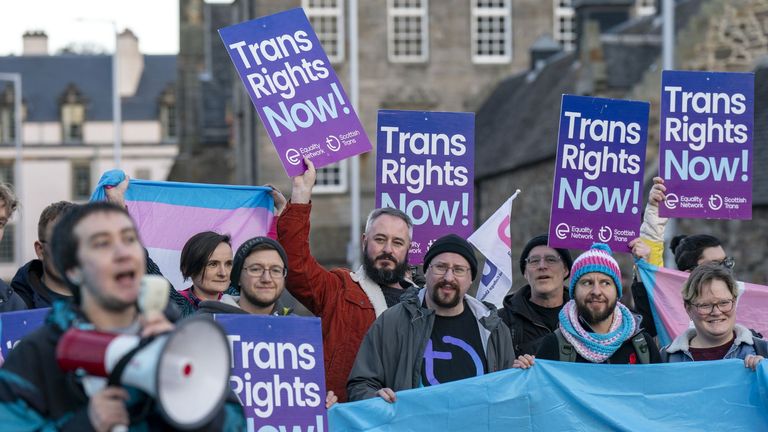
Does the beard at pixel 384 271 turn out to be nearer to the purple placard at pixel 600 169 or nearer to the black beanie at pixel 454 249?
the black beanie at pixel 454 249

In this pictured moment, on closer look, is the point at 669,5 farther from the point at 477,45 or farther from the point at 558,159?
the point at 477,45


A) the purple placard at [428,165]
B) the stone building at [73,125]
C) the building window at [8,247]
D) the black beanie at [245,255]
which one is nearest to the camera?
the black beanie at [245,255]

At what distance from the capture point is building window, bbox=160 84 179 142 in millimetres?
93125

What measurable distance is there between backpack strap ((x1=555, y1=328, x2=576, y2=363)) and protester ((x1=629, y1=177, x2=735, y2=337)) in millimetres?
1460

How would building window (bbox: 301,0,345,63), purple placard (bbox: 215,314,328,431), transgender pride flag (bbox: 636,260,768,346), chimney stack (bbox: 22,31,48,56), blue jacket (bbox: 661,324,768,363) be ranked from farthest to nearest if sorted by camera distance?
1. chimney stack (bbox: 22,31,48,56)
2. building window (bbox: 301,0,345,63)
3. transgender pride flag (bbox: 636,260,768,346)
4. blue jacket (bbox: 661,324,768,363)
5. purple placard (bbox: 215,314,328,431)

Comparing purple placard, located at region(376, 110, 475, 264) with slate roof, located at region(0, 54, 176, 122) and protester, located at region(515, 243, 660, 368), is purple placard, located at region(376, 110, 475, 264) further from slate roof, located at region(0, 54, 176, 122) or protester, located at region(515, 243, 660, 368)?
slate roof, located at region(0, 54, 176, 122)

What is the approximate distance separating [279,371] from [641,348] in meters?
1.97

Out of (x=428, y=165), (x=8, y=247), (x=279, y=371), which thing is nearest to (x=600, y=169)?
(x=428, y=165)

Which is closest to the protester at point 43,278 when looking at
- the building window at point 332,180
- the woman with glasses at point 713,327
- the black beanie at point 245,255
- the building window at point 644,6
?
the black beanie at point 245,255

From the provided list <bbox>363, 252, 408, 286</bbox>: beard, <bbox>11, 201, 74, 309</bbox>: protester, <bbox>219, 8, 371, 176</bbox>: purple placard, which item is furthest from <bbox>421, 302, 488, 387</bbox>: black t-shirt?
<bbox>219, 8, 371, 176</bbox>: purple placard

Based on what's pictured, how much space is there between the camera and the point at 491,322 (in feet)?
25.6

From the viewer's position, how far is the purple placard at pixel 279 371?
7398 mm

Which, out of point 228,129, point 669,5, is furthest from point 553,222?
point 228,129

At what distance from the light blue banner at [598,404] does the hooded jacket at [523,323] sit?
63cm
